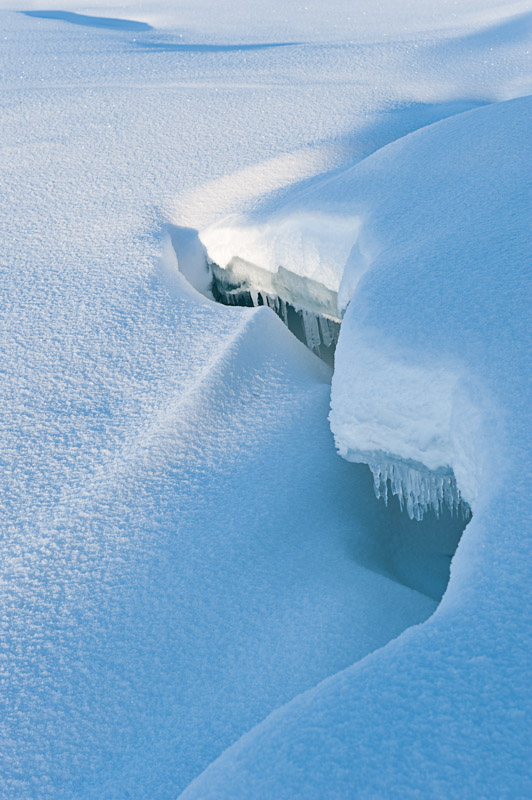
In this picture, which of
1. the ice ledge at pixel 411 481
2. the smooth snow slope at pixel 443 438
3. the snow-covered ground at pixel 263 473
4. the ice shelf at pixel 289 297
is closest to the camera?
the smooth snow slope at pixel 443 438

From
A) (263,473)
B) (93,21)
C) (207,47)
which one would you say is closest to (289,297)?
(263,473)

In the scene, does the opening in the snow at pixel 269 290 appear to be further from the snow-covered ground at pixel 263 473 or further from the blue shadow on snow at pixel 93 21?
the blue shadow on snow at pixel 93 21


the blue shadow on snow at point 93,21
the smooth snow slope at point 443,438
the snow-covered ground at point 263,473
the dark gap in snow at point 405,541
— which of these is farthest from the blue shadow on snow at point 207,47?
the dark gap in snow at point 405,541

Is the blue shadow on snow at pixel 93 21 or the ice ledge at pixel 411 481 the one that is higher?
the blue shadow on snow at pixel 93 21

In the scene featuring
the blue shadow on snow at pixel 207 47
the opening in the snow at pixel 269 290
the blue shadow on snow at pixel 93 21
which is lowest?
the opening in the snow at pixel 269 290

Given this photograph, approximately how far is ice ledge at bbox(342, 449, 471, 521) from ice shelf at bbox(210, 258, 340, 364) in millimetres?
948

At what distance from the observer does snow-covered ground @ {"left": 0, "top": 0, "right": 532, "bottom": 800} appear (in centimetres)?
139

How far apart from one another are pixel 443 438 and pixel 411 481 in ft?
0.84

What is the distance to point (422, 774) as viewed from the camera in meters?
1.23

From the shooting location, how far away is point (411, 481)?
227 centimetres

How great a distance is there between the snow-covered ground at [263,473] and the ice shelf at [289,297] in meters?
0.07

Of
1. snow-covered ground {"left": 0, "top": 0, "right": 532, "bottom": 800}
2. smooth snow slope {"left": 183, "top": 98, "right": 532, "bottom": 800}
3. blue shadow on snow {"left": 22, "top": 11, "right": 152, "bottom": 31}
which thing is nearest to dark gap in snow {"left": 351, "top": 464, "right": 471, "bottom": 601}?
snow-covered ground {"left": 0, "top": 0, "right": 532, "bottom": 800}

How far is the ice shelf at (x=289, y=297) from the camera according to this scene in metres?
3.12

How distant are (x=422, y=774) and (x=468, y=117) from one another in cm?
281
